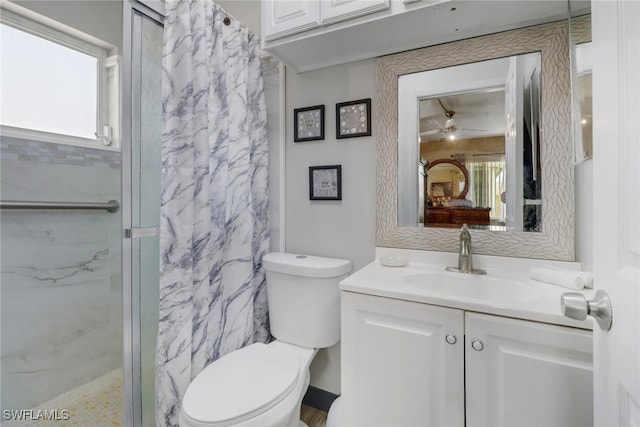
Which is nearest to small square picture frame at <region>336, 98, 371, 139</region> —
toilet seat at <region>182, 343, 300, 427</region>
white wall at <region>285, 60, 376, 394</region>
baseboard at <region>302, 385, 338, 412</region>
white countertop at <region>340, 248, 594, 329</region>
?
white wall at <region>285, 60, 376, 394</region>

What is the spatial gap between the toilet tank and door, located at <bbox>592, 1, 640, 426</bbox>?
3.27 feet

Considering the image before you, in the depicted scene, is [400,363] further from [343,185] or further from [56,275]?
[56,275]

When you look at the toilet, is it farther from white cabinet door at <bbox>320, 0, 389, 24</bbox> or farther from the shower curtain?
white cabinet door at <bbox>320, 0, 389, 24</bbox>

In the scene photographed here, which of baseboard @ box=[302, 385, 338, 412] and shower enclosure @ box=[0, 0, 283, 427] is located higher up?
shower enclosure @ box=[0, 0, 283, 427]

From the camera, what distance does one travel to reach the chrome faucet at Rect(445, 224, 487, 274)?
124 centimetres

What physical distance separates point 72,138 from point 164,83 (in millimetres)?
1002

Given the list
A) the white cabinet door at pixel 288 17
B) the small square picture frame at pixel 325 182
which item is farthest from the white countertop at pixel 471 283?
the white cabinet door at pixel 288 17

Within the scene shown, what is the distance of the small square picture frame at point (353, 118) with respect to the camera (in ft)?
4.91

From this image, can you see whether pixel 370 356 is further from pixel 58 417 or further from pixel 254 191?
pixel 58 417

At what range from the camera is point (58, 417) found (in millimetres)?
1591

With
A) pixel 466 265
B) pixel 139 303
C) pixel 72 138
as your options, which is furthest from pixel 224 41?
pixel 466 265

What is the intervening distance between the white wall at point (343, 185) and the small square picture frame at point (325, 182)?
3 centimetres

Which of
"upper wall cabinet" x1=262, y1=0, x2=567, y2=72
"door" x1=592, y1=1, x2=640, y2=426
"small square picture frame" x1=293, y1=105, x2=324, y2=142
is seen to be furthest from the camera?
"small square picture frame" x1=293, y1=105, x2=324, y2=142

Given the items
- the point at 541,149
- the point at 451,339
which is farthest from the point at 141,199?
the point at 541,149
